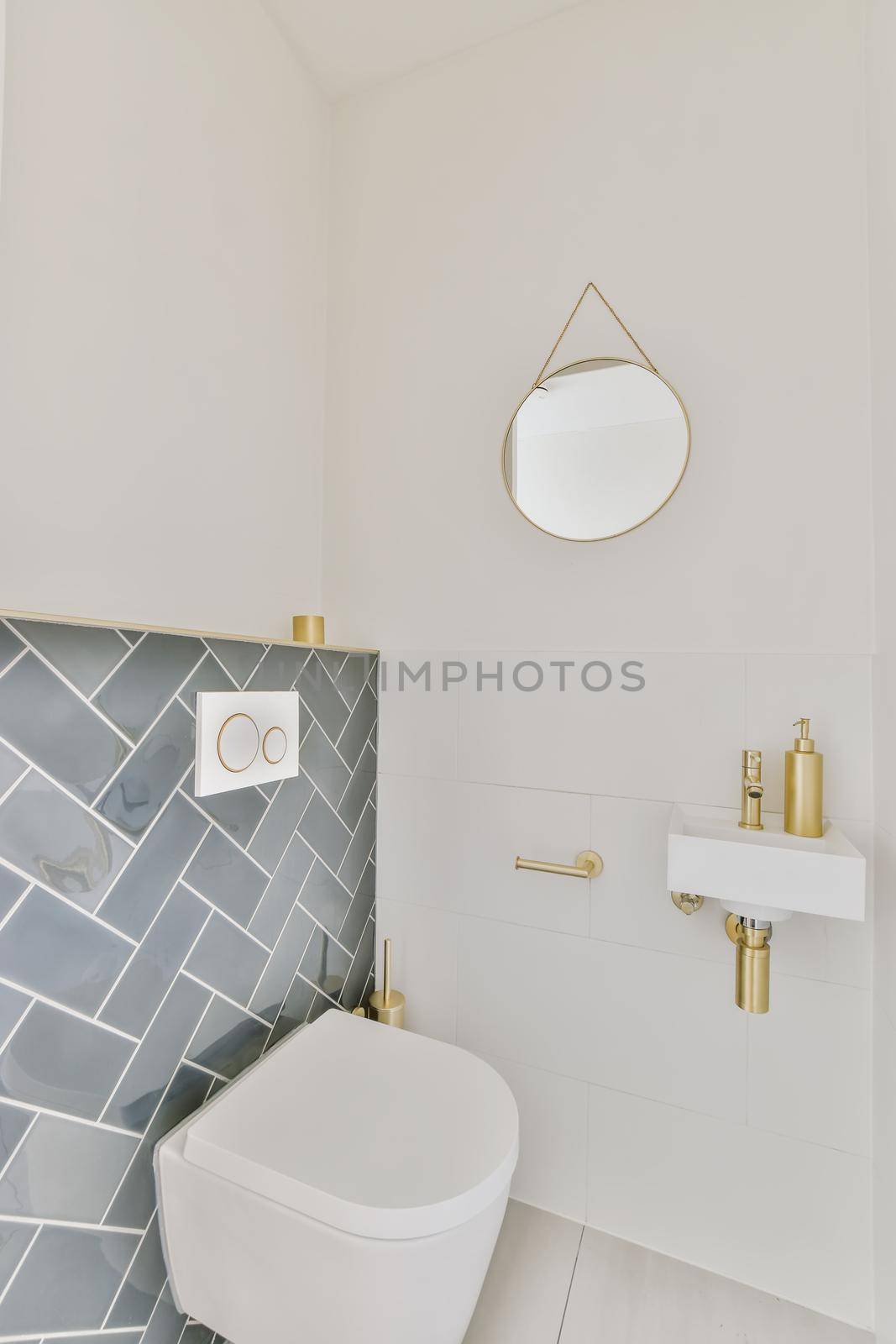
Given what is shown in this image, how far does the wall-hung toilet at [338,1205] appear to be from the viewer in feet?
2.67

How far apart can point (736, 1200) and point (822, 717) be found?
954 millimetres

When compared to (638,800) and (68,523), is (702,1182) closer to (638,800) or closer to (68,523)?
(638,800)

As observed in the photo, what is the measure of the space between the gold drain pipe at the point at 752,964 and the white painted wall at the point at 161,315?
1.17 metres

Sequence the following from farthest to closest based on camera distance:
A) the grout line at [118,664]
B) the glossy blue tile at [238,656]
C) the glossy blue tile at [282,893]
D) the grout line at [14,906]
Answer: the glossy blue tile at [282,893] < the glossy blue tile at [238,656] < the grout line at [118,664] < the grout line at [14,906]

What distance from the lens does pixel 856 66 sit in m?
1.17

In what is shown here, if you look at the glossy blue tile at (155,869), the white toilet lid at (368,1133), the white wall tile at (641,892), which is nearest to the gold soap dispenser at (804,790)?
the white wall tile at (641,892)

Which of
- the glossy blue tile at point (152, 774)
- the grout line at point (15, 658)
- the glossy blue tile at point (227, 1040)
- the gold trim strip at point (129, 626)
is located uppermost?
the gold trim strip at point (129, 626)

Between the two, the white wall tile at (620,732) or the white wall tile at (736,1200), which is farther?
the white wall tile at (620,732)

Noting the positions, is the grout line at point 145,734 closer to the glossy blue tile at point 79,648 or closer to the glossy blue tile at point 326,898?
the glossy blue tile at point 79,648

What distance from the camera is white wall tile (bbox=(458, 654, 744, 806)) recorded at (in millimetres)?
1246

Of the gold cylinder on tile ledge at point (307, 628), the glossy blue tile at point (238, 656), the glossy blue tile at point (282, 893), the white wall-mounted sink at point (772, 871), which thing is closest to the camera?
the white wall-mounted sink at point (772, 871)

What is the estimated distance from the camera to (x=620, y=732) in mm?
1328

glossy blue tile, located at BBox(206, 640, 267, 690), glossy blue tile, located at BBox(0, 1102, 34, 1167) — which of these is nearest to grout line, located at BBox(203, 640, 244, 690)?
glossy blue tile, located at BBox(206, 640, 267, 690)

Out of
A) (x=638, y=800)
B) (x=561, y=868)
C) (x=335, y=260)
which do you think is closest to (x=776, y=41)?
(x=335, y=260)
